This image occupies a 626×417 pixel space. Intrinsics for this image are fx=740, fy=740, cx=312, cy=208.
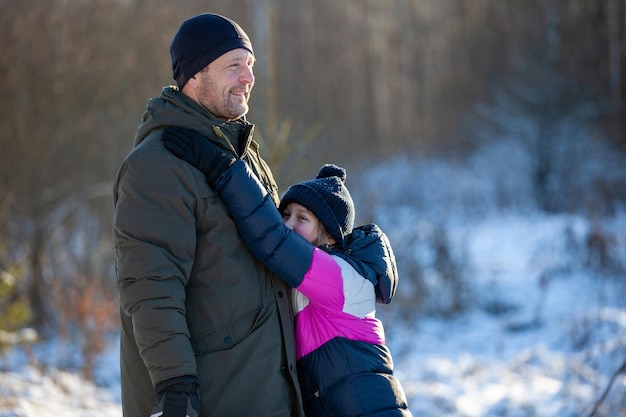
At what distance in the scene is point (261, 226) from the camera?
261 cm

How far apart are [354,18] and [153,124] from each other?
27.4m

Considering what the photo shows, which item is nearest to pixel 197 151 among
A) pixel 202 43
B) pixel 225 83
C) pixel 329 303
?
pixel 225 83

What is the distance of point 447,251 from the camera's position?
1195cm

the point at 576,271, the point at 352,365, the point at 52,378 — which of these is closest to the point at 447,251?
the point at 576,271

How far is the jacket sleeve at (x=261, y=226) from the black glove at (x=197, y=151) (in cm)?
3

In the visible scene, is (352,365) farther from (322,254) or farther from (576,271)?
(576,271)

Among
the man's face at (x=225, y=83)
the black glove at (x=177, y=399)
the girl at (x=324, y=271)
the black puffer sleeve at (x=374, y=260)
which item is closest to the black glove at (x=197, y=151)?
the girl at (x=324, y=271)

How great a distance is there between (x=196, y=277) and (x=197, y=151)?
0.44 m

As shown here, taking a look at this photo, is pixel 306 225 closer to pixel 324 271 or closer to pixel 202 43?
pixel 324 271

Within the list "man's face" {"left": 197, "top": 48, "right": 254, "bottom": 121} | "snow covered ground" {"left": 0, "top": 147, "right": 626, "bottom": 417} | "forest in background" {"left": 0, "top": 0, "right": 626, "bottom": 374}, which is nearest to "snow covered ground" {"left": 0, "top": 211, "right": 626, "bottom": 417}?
"snow covered ground" {"left": 0, "top": 147, "right": 626, "bottom": 417}

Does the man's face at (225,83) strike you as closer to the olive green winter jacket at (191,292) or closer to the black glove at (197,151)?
the olive green winter jacket at (191,292)

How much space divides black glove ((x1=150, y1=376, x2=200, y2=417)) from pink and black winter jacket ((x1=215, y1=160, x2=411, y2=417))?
21.2 inches

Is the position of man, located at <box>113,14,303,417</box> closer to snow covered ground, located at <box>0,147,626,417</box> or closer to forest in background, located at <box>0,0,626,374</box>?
snow covered ground, located at <box>0,147,626,417</box>

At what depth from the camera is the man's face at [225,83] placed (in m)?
2.73
